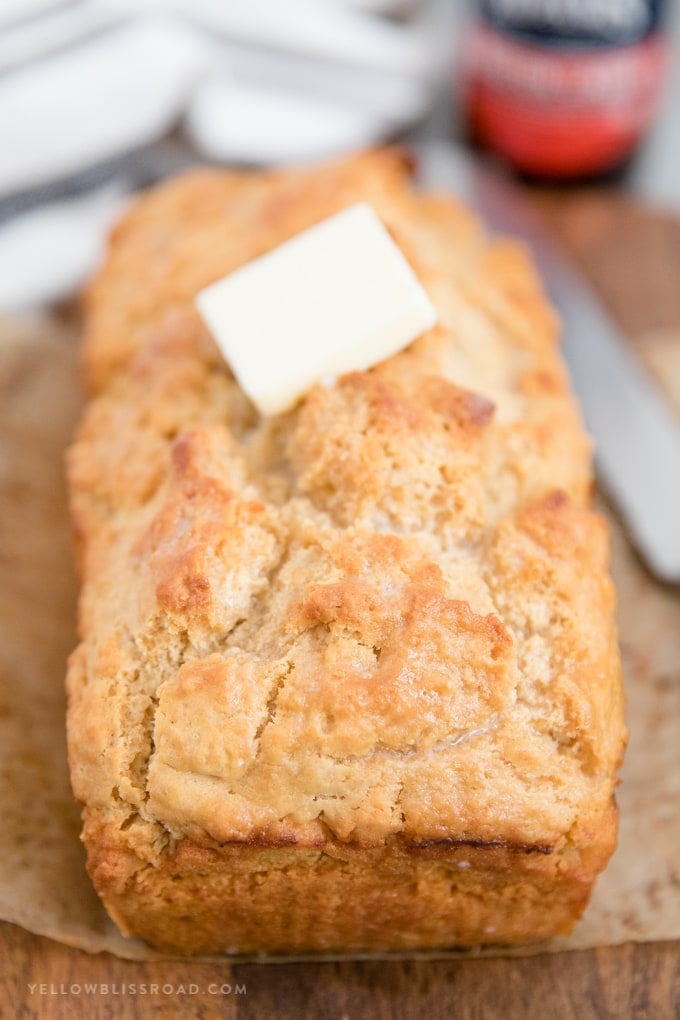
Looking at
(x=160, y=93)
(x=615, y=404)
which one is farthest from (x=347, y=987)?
(x=160, y=93)

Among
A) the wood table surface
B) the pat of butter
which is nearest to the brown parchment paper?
the wood table surface

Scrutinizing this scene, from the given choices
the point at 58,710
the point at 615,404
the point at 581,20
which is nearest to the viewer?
the point at 58,710

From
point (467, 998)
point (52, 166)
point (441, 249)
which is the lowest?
point (467, 998)

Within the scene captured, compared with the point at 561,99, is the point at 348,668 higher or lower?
lower

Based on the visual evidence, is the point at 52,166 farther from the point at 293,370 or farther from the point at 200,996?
the point at 200,996

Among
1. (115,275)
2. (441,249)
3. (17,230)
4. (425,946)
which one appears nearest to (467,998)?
(425,946)

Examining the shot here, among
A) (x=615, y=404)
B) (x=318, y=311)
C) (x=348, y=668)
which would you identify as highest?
(x=318, y=311)

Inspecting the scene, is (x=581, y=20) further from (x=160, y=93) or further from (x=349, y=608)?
(x=349, y=608)

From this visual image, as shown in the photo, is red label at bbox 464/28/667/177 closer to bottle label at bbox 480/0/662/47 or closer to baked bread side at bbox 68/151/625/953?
bottle label at bbox 480/0/662/47
